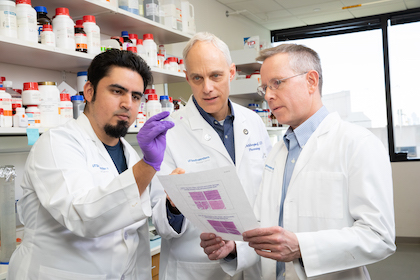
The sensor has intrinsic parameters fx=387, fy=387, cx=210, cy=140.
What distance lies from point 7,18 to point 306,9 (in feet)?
15.0

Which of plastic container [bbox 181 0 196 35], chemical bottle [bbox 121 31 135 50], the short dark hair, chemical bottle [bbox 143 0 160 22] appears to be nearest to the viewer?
the short dark hair

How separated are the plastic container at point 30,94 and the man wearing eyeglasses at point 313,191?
1.13 metres

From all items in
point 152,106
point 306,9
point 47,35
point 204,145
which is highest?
point 306,9

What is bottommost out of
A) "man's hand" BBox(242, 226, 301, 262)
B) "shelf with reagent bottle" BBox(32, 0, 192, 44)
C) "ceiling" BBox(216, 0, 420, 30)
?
"man's hand" BBox(242, 226, 301, 262)

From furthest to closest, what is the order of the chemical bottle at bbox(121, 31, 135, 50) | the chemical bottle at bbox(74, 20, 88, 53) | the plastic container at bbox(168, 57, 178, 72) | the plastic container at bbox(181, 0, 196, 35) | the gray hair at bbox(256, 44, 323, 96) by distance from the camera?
the plastic container at bbox(181, 0, 196, 35) < the plastic container at bbox(168, 57, 178, 72) < the chemical bottle at bbox(121, 31, 135, 50) < the chemical bottle at bbox(74, 20, 88, 53) < the gray hair at bbox(256, 44, 323, 96)

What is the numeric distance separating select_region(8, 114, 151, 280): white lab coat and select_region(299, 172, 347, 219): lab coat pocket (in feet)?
1.81

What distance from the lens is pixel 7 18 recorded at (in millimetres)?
1807

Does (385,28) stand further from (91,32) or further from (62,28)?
(62,28)

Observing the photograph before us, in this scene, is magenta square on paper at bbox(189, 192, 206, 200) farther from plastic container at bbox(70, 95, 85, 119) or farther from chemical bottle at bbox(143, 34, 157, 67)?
chemical bottle at bbox(143, 34, 157, 67)

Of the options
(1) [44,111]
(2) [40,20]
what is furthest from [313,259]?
(2) [40,20]

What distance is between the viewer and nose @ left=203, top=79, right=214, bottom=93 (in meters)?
1.84

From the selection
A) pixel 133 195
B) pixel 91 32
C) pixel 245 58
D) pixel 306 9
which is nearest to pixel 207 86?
pixel 133 195

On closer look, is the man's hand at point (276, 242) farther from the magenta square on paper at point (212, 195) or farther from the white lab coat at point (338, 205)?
the magenta square on paper at point (212, 195)

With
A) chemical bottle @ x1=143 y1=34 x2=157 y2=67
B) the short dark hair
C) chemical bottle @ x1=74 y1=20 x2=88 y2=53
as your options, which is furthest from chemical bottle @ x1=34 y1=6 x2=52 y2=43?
chemical bottle @ x1=143 y1=34 x2=157 y2=67
